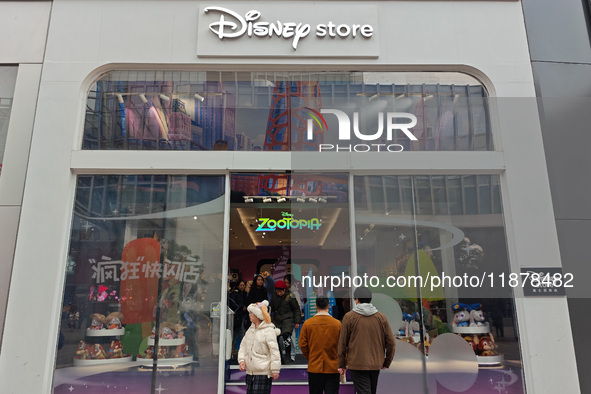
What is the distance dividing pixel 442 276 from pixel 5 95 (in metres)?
7.96

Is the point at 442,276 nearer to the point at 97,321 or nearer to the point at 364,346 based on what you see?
the point at 364,346

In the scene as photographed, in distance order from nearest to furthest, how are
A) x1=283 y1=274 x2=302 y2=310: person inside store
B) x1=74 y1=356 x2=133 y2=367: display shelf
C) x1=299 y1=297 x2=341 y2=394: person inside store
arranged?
x1=299 y1=297 x2=341 y2=394: person inside store < x1=74 y1=356 x2=133 y2=367: display shelf < x1=283 y1=274 x2=302 y2=310: person inside store

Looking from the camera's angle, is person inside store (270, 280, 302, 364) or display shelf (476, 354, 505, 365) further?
person inside store (270, 280, 302, 364)

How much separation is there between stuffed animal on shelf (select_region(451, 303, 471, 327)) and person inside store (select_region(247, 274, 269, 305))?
3438 mm

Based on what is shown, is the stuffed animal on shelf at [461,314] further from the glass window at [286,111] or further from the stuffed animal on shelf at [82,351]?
the stuffed animal on shelf at [82,351]

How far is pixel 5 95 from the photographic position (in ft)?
23.9

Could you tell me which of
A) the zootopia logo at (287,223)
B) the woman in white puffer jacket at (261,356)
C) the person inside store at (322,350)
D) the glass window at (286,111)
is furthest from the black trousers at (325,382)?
the glass window at (286,111)

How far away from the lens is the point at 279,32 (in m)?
7.58

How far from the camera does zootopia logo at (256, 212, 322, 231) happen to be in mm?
7332

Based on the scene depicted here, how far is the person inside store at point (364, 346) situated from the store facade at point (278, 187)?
1465 millimetres

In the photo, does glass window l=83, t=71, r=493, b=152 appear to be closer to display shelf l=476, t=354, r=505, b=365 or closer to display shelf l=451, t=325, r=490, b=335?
display shelf l=451, t=325, r=490, b=335

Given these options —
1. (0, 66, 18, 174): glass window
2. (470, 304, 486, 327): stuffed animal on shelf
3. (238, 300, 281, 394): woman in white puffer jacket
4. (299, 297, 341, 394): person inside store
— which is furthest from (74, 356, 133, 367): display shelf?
(470, 304, 486, 327): stuffed animal on shelf

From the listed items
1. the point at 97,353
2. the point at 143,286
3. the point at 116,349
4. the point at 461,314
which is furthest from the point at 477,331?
the point at 97,353

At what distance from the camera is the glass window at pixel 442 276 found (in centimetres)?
655
